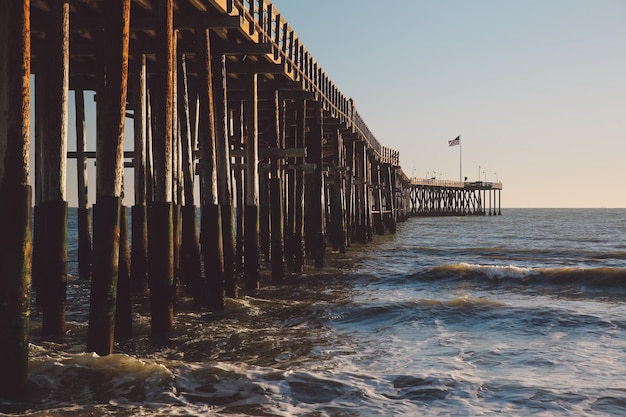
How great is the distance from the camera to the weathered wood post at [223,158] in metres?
11.1

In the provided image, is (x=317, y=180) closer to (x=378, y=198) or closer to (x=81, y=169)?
(x=81, y=169)

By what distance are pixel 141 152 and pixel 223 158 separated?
1859 millimetres

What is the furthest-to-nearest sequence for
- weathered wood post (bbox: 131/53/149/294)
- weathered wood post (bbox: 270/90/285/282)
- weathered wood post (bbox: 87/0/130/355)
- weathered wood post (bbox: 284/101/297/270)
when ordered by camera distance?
weathered wood post (bbox: 284/101/297/270)
weathered wood post (bbox: 270/90/285/282)
weathered wood post (bbox: 131/53/149/294)
weathered wood post (bbox: 87/0/130/355)

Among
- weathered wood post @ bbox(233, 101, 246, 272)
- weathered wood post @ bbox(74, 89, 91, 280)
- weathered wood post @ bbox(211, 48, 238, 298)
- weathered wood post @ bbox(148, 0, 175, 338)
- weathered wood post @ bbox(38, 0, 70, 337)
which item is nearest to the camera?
weathered wood post @ bbox(38, 0, 70, 337)

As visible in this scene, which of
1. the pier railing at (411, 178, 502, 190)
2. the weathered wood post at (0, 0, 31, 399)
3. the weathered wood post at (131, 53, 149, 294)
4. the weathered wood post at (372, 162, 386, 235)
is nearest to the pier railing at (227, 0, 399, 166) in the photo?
the weathered wood post at (131, 53, 149, 294)

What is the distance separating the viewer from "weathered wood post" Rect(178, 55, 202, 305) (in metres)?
10.5

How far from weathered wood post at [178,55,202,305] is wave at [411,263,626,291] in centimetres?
915

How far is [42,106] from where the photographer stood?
12234mm

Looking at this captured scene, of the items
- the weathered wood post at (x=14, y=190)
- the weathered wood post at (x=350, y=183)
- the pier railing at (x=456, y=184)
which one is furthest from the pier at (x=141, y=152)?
the pier railing at (x=456, y=184)

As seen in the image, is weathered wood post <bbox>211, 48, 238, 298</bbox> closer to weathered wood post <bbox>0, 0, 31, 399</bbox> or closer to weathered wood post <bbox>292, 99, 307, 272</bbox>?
weathered wood post <bbox>0, 0, 31, 399</bbox>

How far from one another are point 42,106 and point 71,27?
84.9 inches

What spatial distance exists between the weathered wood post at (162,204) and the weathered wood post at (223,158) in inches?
86.2

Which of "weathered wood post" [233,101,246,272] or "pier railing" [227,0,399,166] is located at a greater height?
"pier railing" [227,0,399,166]

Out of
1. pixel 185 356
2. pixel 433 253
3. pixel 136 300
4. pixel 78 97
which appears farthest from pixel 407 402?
pixel 433 253
